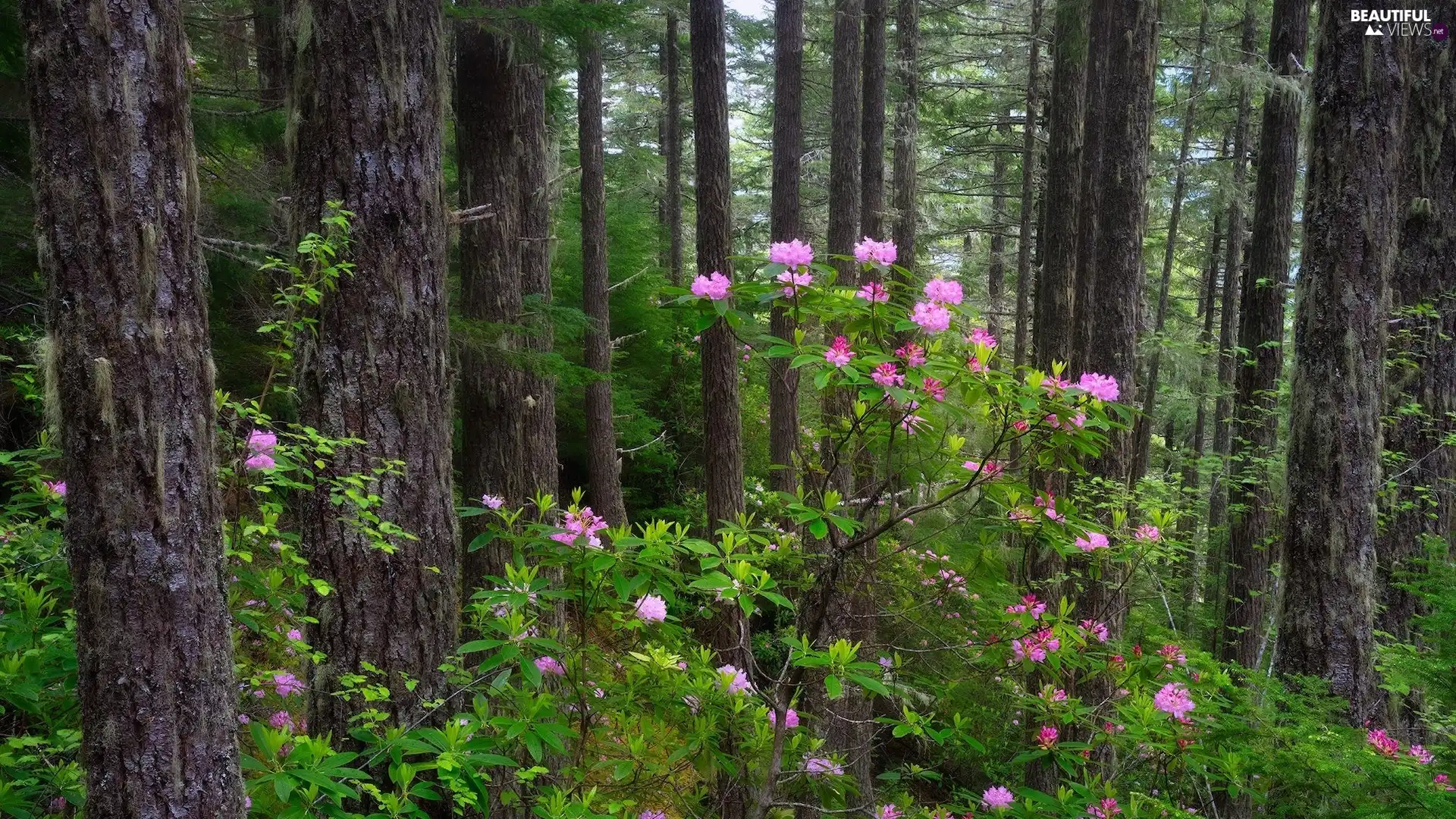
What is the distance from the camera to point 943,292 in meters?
2.65

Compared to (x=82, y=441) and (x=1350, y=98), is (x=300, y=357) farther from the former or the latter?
(x=1350, y=98)

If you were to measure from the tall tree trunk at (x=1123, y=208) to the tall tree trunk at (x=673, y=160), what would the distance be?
782cm

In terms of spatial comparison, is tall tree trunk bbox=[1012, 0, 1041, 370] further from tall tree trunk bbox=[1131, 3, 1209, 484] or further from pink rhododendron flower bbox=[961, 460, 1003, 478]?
pink rhododendron flower bbox=[961, 460, 1003, 478]

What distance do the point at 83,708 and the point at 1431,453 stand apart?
768 cm

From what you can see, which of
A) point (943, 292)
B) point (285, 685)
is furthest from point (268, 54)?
point (943, 292)

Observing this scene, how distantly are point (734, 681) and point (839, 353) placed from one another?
1.14 metres

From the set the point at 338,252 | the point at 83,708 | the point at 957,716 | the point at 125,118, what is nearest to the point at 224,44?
the point at 338,252

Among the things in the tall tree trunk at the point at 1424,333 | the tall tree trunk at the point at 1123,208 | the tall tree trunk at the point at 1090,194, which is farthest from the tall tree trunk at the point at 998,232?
the tall tree trunk at the point at 1424,333

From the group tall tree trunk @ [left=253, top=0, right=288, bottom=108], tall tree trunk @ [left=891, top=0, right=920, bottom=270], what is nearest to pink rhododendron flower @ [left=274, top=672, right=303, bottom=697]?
tall tree trunk @ [left=253, top=0, right=288, bottom=108]

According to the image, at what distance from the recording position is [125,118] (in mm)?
1920

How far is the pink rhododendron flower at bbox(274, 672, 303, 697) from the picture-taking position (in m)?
3.01

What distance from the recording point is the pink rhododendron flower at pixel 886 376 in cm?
242

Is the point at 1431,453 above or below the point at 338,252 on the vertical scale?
below

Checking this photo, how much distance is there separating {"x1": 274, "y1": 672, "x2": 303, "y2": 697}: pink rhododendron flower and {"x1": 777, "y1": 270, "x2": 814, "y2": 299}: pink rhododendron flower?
89.1 inches
